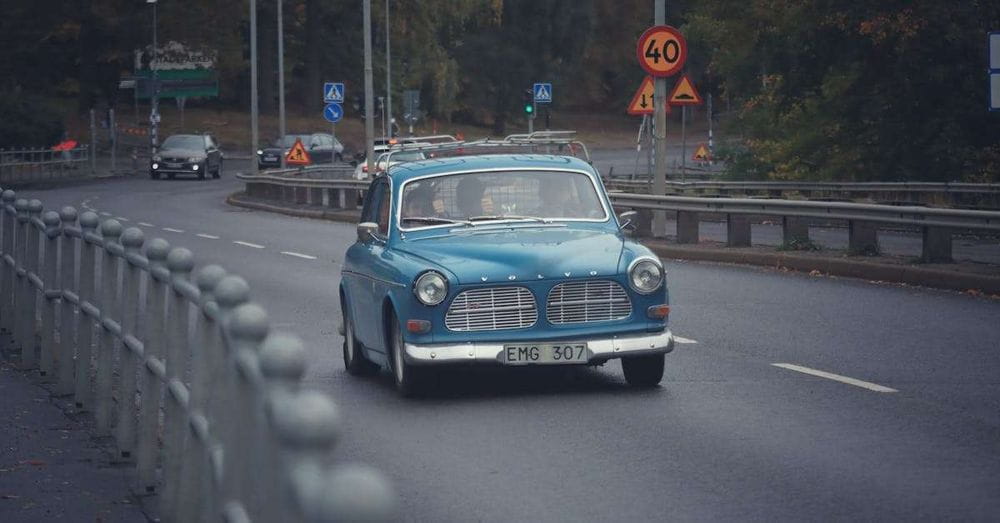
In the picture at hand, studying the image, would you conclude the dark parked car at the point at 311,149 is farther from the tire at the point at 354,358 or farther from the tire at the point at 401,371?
the tire at the point at 401,371

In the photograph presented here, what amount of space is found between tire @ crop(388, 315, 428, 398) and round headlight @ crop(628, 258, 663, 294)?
54.4 inches

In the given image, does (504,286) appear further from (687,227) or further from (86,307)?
(687,227)

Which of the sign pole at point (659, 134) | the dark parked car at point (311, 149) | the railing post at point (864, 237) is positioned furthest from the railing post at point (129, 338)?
the dark parked car at point (311, 149)

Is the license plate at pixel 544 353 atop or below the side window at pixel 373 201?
below

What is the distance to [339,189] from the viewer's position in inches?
1672

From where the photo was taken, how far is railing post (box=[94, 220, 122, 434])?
9539 mm

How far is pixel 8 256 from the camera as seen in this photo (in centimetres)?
1420

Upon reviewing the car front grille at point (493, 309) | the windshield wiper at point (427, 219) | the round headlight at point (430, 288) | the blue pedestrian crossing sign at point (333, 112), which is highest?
the blue pedestrian crossing sign at point (333, 112)

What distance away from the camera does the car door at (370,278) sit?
12062mm

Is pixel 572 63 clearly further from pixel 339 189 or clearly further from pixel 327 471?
pixel 327 471

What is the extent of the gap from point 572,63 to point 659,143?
3302 inches

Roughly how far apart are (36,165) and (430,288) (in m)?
58.2

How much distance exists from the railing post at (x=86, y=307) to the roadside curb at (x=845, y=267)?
10127 millimetres

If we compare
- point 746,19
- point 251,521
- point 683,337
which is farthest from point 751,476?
point 746,19
